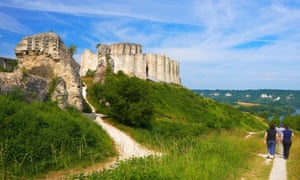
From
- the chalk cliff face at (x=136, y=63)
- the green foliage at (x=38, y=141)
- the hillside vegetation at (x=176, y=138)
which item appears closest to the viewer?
the hillside vegetation at (x=176, y=138)

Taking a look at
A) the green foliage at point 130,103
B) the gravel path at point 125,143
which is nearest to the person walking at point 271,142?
the gravel path at point 125,143

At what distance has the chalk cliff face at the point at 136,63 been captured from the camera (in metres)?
59.6

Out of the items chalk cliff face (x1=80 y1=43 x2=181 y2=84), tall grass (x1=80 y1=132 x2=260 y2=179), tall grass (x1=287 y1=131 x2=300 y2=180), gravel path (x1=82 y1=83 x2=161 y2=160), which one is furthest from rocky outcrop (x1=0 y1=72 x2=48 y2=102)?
chalk cliff face (x1=80 y1=43 x2=181 y2=84)

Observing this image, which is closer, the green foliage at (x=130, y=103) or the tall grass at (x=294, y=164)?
the tall grass at (x=294, y=164)

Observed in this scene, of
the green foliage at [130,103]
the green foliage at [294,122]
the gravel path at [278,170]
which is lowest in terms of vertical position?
the green foliage at [294,122]

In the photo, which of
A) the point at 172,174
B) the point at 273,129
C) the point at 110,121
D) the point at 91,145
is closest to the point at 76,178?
the point at 172,174

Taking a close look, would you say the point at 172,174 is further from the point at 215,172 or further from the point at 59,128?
the point at 59,128

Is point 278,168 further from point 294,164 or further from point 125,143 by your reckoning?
point 125,143

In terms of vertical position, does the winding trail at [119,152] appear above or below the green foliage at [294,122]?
above

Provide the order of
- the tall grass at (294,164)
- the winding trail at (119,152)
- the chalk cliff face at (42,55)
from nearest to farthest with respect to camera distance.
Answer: the tall grass at (294,164)
the winding trail at (119,152)
the chalk cliff face at (42,55)

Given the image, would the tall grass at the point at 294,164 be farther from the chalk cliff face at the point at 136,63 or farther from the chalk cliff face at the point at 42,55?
the chalk cliff face at the point at 136,63

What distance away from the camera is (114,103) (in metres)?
21.7

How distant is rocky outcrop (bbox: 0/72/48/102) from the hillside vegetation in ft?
20.4

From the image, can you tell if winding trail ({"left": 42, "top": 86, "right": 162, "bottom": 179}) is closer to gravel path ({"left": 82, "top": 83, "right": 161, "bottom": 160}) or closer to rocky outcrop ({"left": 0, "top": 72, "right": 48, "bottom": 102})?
gravel path ({"left": 82, "top": 83, "right": 161, "bottom": 160})
